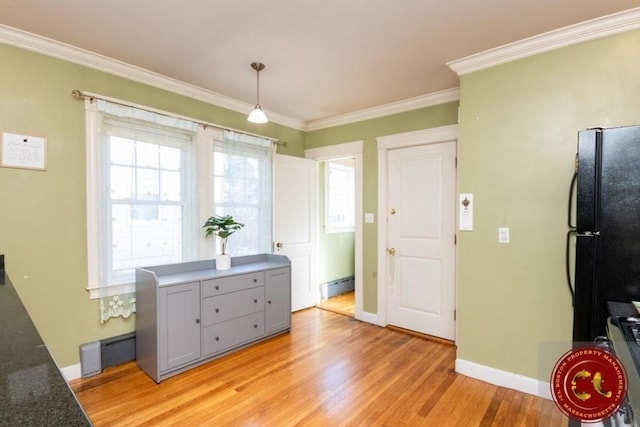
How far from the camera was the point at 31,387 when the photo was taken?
71cm

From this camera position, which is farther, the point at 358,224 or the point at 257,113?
Result: the point at 358,224

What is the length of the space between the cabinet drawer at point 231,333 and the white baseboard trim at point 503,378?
6.01 ft

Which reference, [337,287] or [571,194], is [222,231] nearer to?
[337,287]

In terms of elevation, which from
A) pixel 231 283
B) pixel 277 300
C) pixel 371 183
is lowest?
pixel 277 300

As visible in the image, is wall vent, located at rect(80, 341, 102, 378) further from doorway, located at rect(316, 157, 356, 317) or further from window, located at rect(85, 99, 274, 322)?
doorway, located at rect(316, 157, 356, 317)

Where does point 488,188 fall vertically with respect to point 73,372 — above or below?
above

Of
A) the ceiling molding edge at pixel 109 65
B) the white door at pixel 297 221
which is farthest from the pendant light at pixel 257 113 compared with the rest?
the white door at pixel 297 221

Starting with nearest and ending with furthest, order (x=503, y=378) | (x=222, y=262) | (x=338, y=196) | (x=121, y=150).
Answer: (x=503, y=378), (x=121, y=150), (x=222, y=262), (x=338, y=196)

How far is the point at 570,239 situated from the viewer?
7.18ft

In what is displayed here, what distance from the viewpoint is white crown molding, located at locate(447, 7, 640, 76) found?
2.00m

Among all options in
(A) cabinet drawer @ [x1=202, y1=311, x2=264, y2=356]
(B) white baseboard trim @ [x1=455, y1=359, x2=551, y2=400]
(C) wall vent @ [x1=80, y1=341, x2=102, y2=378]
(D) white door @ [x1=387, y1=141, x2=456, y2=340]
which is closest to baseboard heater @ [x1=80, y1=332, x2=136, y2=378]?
(C) wall vent @ [x1=80, y1=341, x2=102, y2=378]

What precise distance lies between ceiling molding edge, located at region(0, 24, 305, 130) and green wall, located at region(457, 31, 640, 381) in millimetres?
2388

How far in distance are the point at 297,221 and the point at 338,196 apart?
126 cm

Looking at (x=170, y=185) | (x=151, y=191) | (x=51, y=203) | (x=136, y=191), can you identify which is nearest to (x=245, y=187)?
(x=170, y=185)
